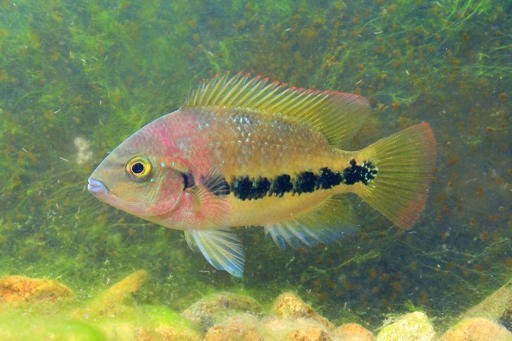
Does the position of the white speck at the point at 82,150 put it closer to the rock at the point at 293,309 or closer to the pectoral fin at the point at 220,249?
the pectoral fin at the point at 220,249

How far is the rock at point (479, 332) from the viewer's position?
3.50 m

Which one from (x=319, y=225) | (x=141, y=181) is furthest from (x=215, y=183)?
(x=319, y=225)

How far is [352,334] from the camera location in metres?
4.05

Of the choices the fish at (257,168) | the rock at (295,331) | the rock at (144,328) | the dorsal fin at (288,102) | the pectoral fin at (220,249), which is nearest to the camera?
the rock at (144,328)

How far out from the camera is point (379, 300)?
17.3 ft

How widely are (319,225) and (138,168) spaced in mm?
1732

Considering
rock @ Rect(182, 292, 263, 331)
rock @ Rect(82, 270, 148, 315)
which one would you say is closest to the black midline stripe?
rock @ Rect(182, 292, 263, 331)

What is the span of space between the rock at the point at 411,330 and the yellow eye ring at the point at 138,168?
2.55 meters

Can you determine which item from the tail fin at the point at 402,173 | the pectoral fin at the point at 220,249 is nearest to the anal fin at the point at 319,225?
the tail fin at the point at 402,173

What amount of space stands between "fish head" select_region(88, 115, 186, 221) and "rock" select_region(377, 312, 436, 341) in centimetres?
223

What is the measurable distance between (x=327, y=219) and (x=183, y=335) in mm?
1675

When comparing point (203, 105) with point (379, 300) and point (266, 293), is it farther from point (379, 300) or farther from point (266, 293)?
point (379, 300)


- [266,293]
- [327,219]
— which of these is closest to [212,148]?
[327,219]

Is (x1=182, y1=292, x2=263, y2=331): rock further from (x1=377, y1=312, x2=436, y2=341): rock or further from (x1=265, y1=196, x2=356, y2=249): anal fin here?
(x1=377, y1=312, x2=436, y2=341): rock
